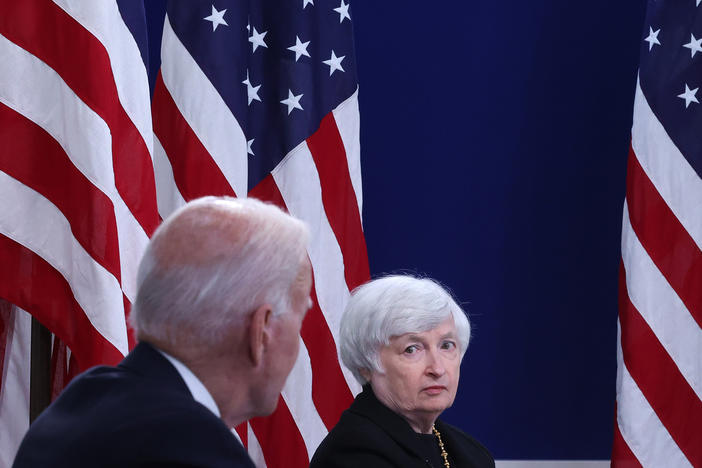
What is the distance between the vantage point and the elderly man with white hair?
1.19m

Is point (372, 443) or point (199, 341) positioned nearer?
point (199, 341)

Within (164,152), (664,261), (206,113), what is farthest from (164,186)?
(664,261)

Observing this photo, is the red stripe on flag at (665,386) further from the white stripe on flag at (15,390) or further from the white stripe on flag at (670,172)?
the white stripe on flag at (15,390)

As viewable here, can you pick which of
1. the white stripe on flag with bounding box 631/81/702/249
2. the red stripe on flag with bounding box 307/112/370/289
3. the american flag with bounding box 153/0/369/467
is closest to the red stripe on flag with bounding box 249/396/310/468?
the american flag with bounding box 153/0/369/467

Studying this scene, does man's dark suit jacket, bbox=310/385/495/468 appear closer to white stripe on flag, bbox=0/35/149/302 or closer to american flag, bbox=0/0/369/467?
american flag, bbox=0/0/369/467

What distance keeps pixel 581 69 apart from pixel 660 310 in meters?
0.96

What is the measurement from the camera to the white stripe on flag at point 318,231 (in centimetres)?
318

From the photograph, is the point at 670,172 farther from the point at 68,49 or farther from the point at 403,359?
the point at 68,49

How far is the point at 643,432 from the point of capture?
322 centimetres

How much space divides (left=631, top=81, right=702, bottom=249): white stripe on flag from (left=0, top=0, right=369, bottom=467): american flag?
0.96 m

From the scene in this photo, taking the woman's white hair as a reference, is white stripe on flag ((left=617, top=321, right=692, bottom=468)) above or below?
below

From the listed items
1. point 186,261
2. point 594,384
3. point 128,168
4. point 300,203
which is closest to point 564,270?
point 594,384

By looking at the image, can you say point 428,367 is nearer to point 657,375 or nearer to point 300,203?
point 300,203

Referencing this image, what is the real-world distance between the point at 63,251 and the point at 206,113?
65 centimetres
